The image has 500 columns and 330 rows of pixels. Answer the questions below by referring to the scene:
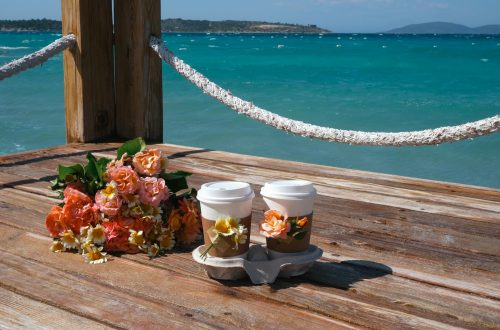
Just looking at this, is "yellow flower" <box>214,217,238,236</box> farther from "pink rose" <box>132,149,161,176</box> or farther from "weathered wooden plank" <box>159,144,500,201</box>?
"weathered wooden plank" <box>159,144,500,201</box>

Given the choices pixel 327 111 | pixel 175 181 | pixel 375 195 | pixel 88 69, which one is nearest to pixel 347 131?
pixel 375 195

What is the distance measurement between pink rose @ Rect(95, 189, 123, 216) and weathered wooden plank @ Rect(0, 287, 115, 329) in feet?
1.34

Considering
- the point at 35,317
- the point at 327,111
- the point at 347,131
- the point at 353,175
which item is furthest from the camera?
the point at 327,111

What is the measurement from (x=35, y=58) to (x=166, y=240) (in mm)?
2012

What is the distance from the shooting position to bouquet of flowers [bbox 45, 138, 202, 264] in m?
2.02

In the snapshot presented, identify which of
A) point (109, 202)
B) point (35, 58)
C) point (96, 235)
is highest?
point (35, 58)

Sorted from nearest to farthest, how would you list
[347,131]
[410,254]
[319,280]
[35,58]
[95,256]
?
[319,280] < [95,256] < [410,254] < [347,131] < [35,58]

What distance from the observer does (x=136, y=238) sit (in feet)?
6.64

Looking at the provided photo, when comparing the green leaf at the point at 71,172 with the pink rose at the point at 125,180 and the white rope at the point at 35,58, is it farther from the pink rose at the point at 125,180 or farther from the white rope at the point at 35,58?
the white rope at the point at 35,58

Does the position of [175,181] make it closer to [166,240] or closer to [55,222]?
[166,240]

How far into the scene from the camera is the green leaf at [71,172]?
2.10m

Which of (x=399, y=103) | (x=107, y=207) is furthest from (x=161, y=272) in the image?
(x=399, y=103)

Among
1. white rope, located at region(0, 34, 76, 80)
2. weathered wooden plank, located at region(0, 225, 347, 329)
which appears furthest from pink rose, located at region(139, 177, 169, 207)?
white rope, located at region(0, 34, 76, 80)

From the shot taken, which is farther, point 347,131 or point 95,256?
point 347,131
